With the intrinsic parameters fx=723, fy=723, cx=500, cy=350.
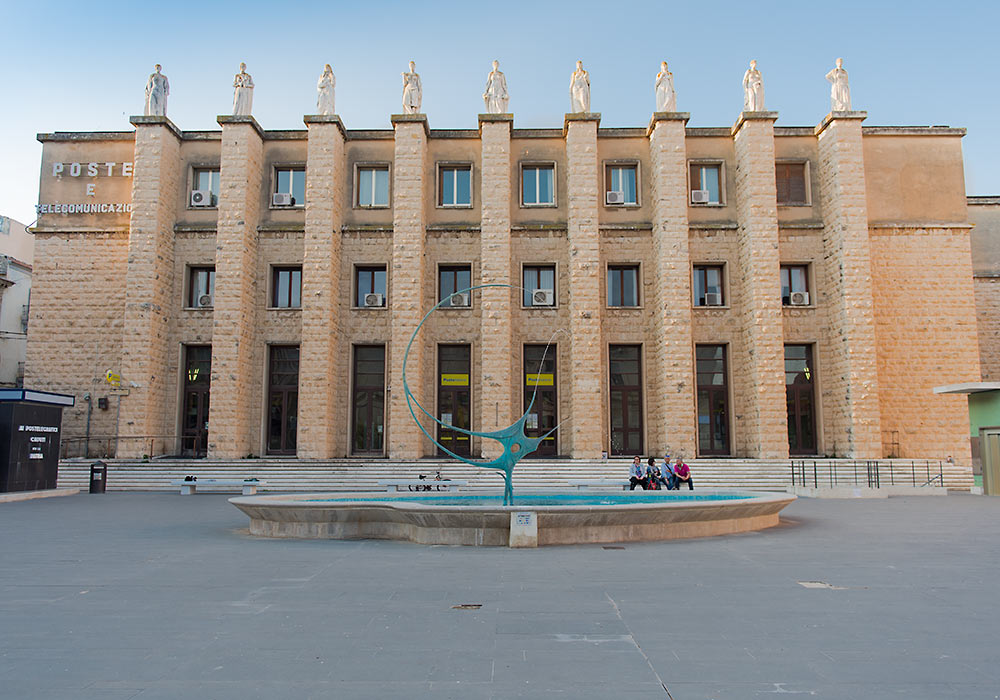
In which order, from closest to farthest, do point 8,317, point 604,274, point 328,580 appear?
point 328,580, point 604,274, point 8,317

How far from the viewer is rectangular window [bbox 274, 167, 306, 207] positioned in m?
30.2

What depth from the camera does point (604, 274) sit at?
95.7 ft

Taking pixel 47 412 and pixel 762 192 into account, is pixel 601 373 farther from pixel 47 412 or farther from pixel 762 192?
pixel 47 412

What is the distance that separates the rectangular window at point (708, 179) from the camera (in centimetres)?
2958

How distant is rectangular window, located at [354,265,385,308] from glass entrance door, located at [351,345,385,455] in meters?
2.02

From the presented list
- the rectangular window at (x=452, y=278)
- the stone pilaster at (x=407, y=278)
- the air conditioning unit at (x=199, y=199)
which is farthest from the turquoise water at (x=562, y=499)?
the air conditioning unit at (x=199, y=199)

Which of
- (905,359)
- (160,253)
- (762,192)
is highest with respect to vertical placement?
(762,192)

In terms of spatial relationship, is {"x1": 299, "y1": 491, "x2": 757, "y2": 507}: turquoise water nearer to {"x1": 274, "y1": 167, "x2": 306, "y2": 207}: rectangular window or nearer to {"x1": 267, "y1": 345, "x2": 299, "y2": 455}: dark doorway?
{"x1": 267, "y1": 345, "x2": 299, "y2": 455}: dark doorway

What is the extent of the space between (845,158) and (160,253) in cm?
2672

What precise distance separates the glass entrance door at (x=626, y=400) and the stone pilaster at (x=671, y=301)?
1.85ft

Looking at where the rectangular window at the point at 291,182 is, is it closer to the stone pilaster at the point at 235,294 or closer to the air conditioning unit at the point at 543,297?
the stone pilaster at the point at 235,294

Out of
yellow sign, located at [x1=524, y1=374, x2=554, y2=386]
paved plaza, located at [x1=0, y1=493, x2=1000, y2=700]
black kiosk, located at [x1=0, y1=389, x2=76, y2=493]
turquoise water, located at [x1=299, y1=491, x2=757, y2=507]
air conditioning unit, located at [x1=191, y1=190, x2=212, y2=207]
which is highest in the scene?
air conditioning unit, located at [x1=191, y1=190, x2=212, y2=207]

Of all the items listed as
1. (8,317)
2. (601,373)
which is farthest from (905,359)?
(8,317)

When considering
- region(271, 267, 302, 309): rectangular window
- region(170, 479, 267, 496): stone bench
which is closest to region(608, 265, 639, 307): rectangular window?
region(271, 267, 302, 309): rectangular window
